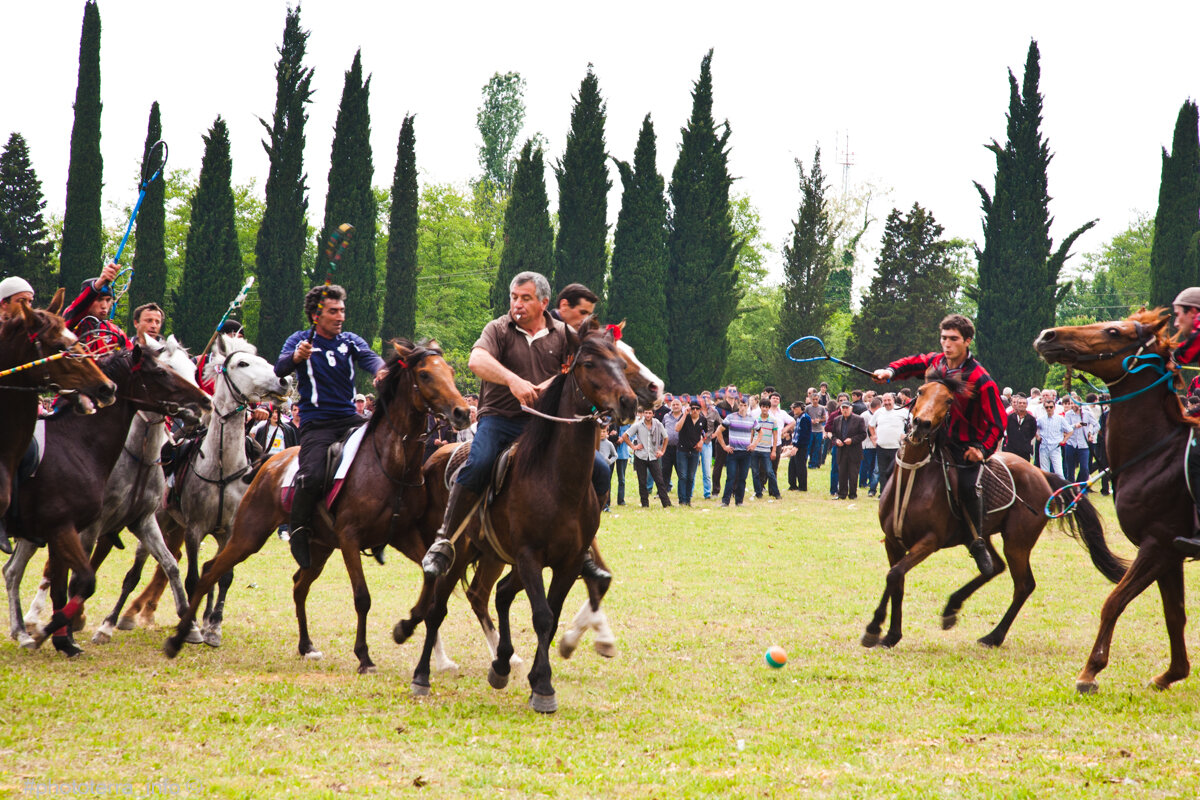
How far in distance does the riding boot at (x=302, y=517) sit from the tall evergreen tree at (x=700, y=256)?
1505 inches

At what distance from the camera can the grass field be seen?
5.00 m

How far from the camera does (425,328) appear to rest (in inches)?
2079

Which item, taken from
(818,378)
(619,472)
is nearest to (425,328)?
(818,378)

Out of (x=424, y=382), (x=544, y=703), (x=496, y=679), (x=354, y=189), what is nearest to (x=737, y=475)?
(x=424, y=382)

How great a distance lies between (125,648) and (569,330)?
490 centimetres

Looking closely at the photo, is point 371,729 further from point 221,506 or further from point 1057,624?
point 1057,624

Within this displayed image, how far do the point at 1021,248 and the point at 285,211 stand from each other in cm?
2892

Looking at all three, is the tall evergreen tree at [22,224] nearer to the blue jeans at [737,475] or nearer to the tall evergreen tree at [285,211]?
the tall evergreen tree at [285,211]

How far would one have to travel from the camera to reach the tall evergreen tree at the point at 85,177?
126ft

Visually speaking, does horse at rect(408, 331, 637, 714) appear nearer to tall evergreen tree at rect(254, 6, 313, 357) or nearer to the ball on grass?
the ball on grass

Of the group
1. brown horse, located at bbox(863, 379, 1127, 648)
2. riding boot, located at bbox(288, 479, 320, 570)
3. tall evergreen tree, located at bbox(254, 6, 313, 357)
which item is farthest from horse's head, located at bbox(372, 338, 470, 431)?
tall evergreen tree, located at bbox(254, 6, 313, 357)

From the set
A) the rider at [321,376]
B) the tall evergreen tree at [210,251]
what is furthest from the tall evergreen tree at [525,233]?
the rider at [321,376]

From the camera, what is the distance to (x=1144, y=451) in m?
7.14

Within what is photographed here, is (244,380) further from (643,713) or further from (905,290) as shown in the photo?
(905,290)
